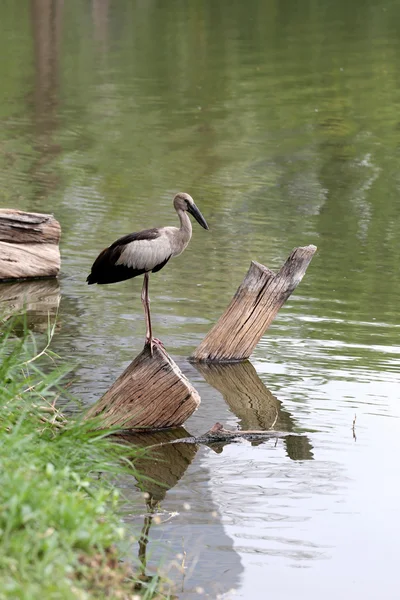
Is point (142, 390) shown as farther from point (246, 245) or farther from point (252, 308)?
point (246, 245)

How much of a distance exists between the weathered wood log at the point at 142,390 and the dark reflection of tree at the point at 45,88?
890cm

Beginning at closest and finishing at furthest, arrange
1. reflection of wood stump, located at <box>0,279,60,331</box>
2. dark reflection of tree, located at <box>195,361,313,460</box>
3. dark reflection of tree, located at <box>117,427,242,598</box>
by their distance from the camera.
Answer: dark reflection of tree, located at <box>117,427,242,598</box> < dark reflection of tree, located at <box>195,361,313,460</box> < reflection of wood stump, located at <box>0,279,60,331</box>

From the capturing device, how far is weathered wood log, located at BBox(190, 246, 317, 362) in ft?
32.0

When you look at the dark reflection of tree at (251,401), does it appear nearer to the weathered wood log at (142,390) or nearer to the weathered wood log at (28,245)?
the weathered wood log at (142,390)

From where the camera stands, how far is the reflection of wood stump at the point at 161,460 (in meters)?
7.37

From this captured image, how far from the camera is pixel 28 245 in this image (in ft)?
39.9

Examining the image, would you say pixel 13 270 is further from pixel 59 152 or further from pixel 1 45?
pixel 1 45

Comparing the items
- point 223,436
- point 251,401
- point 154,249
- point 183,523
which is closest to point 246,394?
point 251,401

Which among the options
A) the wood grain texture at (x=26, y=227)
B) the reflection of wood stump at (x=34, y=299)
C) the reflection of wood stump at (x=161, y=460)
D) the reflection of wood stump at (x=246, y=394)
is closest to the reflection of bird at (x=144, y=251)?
the reflection of wood stump at (x=161, y=460)

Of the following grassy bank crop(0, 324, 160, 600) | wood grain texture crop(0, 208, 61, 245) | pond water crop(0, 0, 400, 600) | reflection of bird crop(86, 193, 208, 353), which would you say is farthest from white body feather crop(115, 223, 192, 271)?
wood grain texture crop(0, 208, 61, 245)

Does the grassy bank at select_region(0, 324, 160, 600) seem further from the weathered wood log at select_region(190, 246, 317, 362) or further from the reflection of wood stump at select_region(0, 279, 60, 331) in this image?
the reflection of wood stump at select_region(0, 279, 60, 331)

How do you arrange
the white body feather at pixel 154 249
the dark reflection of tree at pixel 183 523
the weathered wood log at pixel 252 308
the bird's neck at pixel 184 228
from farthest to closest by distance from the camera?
the weathered wood log at pixel 252 308, the bird's neck at pixel 184 228, the white body feather at pixel 154 249, the dark reflection of tree at pixel 183 523

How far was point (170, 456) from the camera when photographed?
Result: 7867mm

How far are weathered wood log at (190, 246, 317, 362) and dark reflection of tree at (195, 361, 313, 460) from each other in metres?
0.13
